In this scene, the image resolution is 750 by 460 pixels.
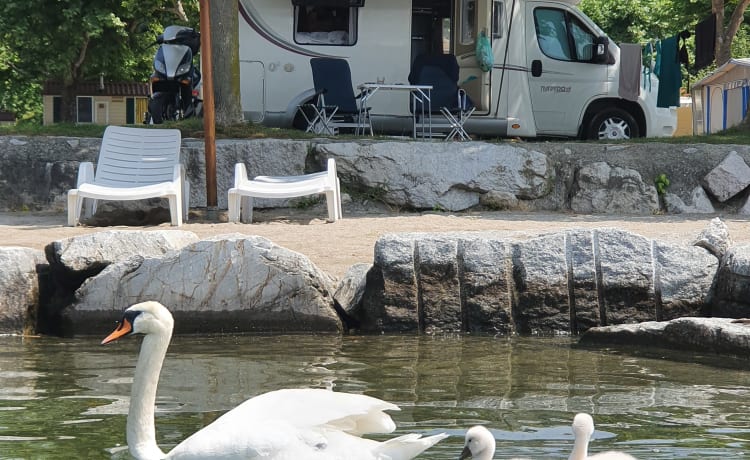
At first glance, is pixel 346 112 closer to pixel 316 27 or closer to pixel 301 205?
pixel 316 27

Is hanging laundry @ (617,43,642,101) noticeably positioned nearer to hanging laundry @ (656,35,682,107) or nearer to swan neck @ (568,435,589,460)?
hanging laundry @ (656,35,682,107)

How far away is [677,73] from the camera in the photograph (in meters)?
18.9

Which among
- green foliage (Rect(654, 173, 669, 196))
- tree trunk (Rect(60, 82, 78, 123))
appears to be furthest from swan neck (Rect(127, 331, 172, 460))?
tree trunk (Rect(60, 82, 78, 123))

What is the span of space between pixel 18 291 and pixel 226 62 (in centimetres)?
673

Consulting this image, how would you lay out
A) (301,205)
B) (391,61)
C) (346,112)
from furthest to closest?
(391,61) → (346,112) → (301,205)

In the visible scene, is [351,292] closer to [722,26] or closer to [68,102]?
[722,26]

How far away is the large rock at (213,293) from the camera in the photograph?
362 inches

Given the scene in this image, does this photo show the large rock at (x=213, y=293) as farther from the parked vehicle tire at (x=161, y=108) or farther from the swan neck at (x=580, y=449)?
the parked vehicle tire at (x=161, y=108)

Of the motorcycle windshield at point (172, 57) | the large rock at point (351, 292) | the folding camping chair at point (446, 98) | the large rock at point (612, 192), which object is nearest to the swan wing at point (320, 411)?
the large rock at point (351, 292)

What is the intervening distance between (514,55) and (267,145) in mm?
5745

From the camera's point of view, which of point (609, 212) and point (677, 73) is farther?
point (677, 73)

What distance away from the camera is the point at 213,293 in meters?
9.22

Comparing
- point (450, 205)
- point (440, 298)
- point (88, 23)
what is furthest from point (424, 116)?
point (88, 23)

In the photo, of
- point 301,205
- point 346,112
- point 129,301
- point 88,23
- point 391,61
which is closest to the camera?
point 129,301
